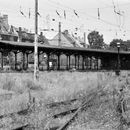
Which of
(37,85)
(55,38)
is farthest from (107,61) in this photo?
(37,85)

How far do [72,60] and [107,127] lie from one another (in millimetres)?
95246

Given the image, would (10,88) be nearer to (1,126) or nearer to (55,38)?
(1,126)

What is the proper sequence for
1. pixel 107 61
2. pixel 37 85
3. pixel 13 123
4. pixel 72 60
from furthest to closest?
pixel 72 60
pixel 107 61
pixel 37 85
pixel 13 123

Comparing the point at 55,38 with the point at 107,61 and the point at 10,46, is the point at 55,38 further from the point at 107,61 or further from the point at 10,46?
the point at 10,46

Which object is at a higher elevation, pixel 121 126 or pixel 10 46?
pixel 10 46

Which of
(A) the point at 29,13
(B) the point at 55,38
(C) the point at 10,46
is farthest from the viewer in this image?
(B) the point at 55,38

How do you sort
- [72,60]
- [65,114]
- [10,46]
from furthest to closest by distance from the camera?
[72,60]
[10,46]
[65,114]

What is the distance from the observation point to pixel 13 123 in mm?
8961

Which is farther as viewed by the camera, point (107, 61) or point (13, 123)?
point (107, 61)

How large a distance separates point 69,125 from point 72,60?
95.0 metres

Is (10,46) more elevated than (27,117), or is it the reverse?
(10,46)

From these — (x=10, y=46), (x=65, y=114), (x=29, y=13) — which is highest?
(x=29, y=13)

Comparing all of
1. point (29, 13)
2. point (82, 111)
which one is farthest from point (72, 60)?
point (82, 111)

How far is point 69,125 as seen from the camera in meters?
8.73
